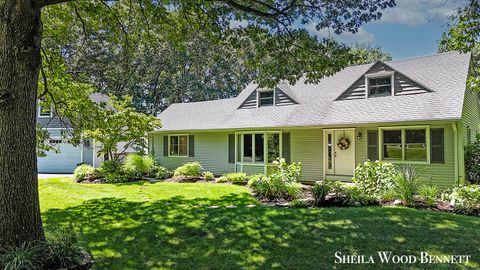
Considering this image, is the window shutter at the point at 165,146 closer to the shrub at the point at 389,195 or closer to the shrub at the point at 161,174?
the shrub at the point at 161,174

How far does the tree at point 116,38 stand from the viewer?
396cm

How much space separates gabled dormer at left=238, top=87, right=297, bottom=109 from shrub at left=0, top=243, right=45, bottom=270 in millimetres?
12356

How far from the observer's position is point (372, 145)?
39.0 feet

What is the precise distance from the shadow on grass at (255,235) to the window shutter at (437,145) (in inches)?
169

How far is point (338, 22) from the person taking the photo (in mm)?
6891

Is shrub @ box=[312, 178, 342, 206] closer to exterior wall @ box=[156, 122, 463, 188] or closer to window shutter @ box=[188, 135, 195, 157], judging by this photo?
exterior wall @ box=[156, 122, 463, 188]

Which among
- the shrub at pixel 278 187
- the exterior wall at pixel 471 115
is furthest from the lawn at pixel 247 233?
the exterior wall at pixel 471 115

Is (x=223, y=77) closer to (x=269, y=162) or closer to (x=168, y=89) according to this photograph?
(x=168, y=89)

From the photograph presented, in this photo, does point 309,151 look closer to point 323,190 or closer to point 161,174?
point 323,190

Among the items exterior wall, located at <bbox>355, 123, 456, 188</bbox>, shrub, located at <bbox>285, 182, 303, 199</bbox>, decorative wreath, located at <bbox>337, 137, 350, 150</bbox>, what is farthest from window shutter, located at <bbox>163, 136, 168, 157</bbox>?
exterior wall, located at <bbox>355, 123, 456, 188</bbox>

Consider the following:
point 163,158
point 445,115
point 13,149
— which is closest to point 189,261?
point 13,149

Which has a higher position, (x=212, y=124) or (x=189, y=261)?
(x=212, y=124)

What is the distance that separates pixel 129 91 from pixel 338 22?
25132 millimetres

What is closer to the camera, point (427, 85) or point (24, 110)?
point (24, 110)
